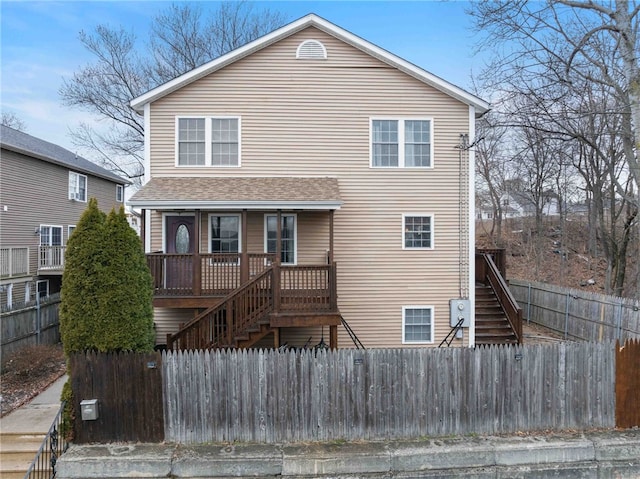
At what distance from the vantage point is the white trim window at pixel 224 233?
37.7 feet

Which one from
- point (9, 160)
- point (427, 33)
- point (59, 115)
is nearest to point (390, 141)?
point (427, 33)

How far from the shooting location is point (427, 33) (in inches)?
531

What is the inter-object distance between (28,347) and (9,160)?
10228 millimetres

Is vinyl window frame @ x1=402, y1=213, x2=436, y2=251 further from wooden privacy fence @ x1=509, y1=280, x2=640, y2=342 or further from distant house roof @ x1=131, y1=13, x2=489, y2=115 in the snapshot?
wooden privacy fence @ x1=509, y1=280, x2=640, y2=342

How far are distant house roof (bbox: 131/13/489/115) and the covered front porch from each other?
2.44 metres

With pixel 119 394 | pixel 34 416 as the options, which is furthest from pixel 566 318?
pixel 34 416

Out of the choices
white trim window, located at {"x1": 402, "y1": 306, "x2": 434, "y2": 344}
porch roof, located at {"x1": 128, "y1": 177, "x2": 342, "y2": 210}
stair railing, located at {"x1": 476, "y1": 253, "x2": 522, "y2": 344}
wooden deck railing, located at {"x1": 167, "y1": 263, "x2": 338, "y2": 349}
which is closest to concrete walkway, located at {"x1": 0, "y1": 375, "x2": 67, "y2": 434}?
wooden deck railing, located at {"x1": 167, "y1": 263, "x2": 338, "y2": 349}

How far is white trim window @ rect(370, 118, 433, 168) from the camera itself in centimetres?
1174

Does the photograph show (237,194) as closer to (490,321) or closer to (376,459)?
(376,459)

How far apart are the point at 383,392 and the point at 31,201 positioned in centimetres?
1895

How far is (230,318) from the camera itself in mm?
9141

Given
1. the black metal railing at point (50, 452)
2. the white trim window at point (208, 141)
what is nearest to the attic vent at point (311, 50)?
the white trim window at point (208, 141)

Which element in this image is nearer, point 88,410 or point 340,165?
point 88,410

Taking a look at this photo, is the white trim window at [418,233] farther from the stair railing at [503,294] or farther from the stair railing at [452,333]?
the stair railing at [503,294]
